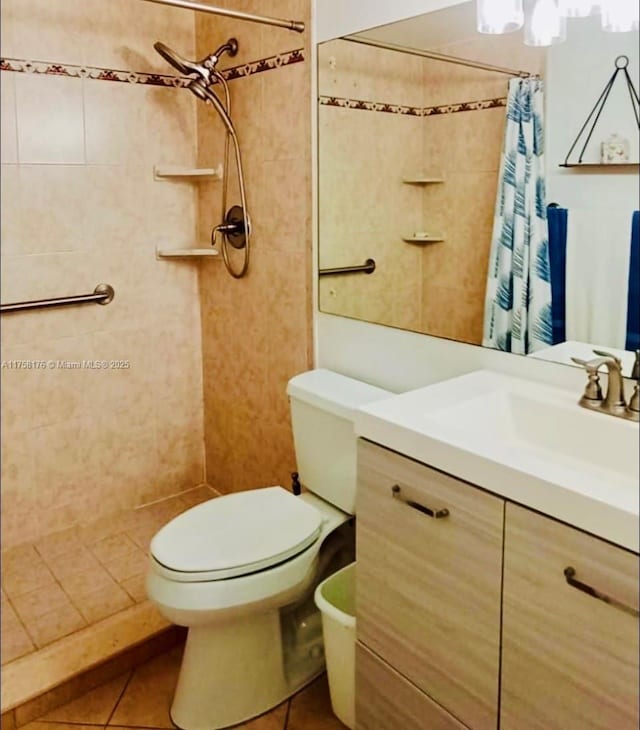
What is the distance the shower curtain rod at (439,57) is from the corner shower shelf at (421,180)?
29 cm

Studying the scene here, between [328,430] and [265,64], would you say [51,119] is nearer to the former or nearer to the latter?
[265,64]

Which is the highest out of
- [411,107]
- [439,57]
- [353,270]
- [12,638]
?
[439,57]

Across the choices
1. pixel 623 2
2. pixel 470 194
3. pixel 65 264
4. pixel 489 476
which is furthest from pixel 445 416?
pixel 65 264

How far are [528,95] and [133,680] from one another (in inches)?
72.8

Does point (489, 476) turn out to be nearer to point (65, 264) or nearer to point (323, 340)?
point (323, 340)

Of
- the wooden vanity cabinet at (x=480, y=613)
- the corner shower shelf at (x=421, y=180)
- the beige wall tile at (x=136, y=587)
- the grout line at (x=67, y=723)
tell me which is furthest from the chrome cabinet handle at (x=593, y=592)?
the beige wall tile at (x=136, y=587)

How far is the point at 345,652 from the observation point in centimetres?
173

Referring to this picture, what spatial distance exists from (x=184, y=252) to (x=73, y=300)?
45cm

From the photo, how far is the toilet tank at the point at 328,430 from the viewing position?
1.90m

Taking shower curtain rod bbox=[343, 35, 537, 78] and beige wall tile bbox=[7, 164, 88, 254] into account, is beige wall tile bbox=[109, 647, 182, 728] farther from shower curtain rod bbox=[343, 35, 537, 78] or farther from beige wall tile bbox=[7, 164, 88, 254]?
shower curtain rod bbox=[343, 35, 537, 78]

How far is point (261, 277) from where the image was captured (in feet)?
8.10

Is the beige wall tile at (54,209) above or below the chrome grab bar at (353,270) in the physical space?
above

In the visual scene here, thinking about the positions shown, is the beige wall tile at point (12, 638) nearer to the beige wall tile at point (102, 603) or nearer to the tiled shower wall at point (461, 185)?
the beige wall tile at point (102, 603)

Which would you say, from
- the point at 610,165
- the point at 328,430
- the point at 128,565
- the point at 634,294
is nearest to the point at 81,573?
the point at 128,565
